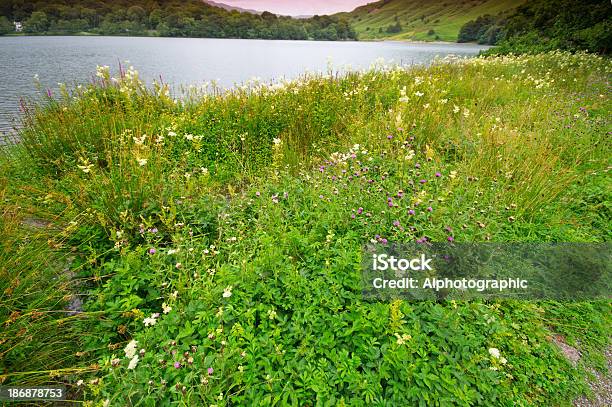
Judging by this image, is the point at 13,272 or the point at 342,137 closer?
the point at 13,272

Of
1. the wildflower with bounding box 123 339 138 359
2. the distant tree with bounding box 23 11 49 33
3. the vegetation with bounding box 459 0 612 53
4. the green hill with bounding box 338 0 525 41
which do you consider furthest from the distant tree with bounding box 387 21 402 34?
the wildflower with bounding box 123 339 138 359

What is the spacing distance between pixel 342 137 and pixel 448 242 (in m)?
3.48

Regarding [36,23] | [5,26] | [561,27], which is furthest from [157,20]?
[561,27]

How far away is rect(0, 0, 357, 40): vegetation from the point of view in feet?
139

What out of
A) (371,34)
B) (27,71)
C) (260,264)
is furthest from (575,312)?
(371,34)

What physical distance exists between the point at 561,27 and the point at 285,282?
32.7 meters

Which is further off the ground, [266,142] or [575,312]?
[266,142]

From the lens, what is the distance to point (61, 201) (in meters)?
3.67

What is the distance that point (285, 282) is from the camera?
8.00ft

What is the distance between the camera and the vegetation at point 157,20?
42.4 metres

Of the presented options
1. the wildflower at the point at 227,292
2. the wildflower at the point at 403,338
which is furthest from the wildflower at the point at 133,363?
the wildflower at the point at 403,338

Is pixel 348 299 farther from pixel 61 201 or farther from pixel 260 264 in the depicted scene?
pixel 61 201

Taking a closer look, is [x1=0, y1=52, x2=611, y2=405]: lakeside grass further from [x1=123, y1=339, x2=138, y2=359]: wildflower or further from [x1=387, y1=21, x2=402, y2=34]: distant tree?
[x1=387, y1=21, x2=402, y2=34]: distant tree

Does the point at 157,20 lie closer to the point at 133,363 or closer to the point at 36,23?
the point at 36,23
